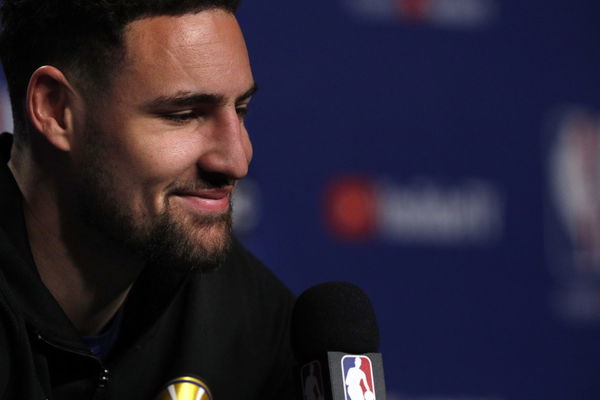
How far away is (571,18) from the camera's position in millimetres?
1796

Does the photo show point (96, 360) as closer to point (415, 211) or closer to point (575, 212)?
point (415, 211)

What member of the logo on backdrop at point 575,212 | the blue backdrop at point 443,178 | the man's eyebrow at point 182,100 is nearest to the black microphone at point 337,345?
the man's eyebrow at point 182,100

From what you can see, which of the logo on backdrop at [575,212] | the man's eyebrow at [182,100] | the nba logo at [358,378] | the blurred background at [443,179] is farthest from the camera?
the logo on backdrop at [575,212]

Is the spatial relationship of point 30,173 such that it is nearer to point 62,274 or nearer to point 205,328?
point 62,274

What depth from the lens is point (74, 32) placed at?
0.87m

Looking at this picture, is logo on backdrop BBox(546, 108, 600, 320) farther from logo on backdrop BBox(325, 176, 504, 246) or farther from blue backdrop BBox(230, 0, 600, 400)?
logo on backdrop BBox(325, 176, 504, 246)

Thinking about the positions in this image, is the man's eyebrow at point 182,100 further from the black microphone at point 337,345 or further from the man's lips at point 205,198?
the black microphone at point 337,345

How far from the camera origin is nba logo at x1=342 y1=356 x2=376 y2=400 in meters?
0.74

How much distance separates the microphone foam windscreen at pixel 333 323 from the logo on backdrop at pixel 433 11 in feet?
2.74

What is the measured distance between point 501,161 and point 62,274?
1.01m

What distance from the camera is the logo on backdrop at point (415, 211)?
158 cm

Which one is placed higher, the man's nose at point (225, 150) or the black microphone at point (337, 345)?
the man's nose at point (225, 150)

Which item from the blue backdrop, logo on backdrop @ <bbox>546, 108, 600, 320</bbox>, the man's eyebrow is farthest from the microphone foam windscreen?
logo on backdrop @ <bbox>546, 108, 600, 320</bbox>

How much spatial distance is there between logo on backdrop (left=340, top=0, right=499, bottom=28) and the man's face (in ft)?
2.53
